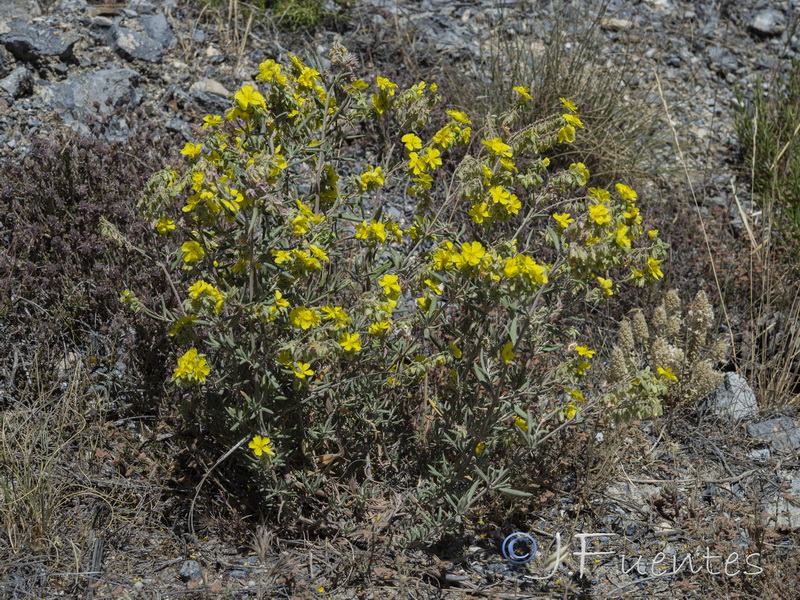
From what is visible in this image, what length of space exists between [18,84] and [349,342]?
11.5 ft

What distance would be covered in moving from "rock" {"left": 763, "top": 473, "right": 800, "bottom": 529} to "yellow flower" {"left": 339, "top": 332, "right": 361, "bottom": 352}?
1885 mm

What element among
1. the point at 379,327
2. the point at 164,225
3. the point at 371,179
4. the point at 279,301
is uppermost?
the point at 371,179

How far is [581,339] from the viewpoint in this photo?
13.5 ft

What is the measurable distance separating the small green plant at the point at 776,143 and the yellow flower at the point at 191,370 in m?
3.32

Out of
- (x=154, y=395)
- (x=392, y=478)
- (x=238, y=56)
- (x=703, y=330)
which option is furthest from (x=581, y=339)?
(x=238, y=56)

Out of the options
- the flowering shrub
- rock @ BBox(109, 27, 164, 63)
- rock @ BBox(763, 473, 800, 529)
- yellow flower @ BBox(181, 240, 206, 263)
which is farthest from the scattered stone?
rock @ BBox(109, 27, 164, 63)

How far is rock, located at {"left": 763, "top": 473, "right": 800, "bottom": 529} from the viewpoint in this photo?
317 cm

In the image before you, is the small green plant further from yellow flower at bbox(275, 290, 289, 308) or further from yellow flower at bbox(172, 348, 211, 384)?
yellow flower at bbox(172, 348, 211, 384)

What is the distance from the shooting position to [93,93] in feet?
16.0

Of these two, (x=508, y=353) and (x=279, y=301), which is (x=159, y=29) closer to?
(x=279, y=301)

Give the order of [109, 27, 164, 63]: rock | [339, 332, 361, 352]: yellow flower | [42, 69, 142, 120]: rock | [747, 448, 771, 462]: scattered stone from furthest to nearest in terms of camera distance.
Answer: [109, 27, 164, 63]: rock, [42, 69, 142, 120]: rock, [747, 448, 771, 462]: scattered stone, [339, 332, 361, 352]: yellow flower

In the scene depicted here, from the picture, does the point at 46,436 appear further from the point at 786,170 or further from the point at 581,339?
the point at 786,170

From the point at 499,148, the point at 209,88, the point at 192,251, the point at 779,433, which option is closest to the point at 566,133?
the point at 499,148

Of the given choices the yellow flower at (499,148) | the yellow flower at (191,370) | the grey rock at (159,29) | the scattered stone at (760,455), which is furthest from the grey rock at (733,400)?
the grey rock at (159,29)
